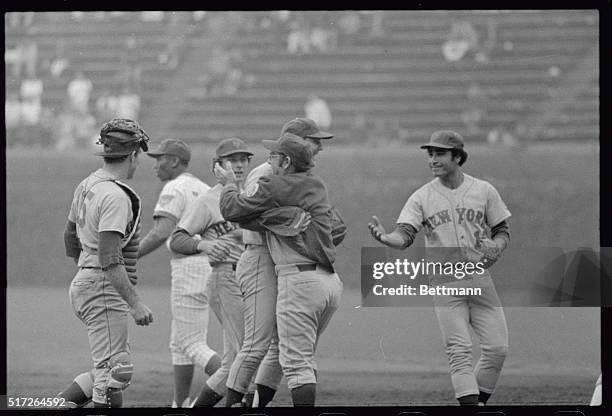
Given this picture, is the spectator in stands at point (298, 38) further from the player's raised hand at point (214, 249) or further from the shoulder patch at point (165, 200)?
the player's raised hand at point (214, 249)

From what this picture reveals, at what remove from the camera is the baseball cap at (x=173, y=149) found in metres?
6.94

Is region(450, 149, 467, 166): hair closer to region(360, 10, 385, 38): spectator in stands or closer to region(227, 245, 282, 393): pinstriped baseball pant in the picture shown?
region(360, 10, 385, 38): spectator in stands

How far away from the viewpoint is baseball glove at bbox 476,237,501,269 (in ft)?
20.7

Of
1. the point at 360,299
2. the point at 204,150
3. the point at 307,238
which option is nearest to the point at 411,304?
the point at 360,299

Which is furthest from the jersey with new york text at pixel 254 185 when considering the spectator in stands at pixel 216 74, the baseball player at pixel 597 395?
the baseball player at pixel 597 395

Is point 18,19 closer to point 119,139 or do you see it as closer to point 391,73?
point 119,139

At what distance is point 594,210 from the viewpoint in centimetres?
646

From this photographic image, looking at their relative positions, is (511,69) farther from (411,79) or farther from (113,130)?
(113,130)

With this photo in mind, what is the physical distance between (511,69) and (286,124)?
1199 mm

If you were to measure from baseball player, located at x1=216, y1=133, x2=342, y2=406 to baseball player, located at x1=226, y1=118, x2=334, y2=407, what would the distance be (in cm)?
7

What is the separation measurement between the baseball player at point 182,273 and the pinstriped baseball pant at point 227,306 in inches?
5.9

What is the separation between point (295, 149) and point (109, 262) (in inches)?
41.5

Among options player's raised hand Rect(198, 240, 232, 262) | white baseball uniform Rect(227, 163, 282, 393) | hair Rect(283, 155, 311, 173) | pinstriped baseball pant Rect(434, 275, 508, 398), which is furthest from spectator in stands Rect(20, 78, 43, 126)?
pinstriped baseball pant Rect(434, 275, 508, 398)

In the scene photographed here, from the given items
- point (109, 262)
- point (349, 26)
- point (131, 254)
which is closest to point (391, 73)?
point (349, 26)
